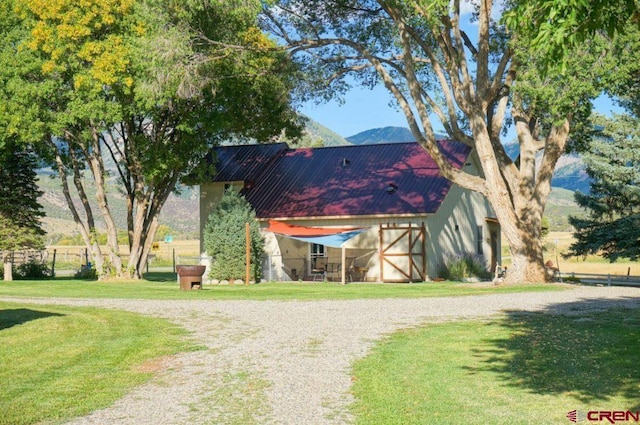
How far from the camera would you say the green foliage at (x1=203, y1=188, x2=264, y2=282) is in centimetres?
3347

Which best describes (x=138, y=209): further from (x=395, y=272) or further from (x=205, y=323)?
(x=205, y=323)

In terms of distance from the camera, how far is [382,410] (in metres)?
8.65

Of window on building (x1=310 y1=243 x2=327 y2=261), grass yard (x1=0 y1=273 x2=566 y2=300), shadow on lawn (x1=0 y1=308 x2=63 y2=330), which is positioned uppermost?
window on building (x1=310 y1=243 x2=327 y2=261)

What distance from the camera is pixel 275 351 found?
12.7 meters

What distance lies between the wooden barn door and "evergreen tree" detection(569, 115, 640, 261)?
19.2ft

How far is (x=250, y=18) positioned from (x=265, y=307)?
932 centimetres

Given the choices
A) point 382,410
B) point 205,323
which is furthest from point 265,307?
point 382,410

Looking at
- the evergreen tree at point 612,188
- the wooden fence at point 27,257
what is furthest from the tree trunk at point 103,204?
the evergreen tree at point 612,188

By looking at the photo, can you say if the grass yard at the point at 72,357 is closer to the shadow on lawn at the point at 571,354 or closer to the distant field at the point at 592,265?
the shadow on lawn at the point at 571,354

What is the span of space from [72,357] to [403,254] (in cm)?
2202

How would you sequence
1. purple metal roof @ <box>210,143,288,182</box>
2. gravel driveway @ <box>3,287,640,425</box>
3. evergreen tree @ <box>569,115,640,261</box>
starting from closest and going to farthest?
gravel driveway @ <box>3,287,640,425</box>, evergreen tree @ <box>569,115,640,261</box>, purple metal roof @ <box>210,143,288,182</box>

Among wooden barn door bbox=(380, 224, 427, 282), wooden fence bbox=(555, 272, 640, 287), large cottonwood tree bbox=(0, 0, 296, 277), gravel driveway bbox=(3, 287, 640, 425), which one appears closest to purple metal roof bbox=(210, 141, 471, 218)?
wooden barn door bbox=(380, 224, 427, 282)

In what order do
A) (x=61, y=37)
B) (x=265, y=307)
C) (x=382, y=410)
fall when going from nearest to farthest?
1. (x=382, y=410)
2. (x=265, y=307)
3. (x=61, y=37)

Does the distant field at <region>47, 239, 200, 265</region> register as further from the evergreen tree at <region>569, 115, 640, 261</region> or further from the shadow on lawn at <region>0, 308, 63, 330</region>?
the shadow on lawn at <region>0, 308, 63, 330</region>
